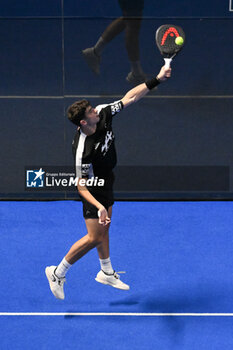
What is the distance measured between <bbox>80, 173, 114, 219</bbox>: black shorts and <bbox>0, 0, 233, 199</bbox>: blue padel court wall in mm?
3124

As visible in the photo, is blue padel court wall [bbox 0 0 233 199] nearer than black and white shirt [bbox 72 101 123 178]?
No

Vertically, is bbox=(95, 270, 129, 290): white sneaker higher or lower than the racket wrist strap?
lower

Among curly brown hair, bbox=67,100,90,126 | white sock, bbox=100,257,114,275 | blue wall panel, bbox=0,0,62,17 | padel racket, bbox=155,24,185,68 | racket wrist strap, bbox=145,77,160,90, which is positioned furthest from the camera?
blue wall panel, bbox=0,0,62,17

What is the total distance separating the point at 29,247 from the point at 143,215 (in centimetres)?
186

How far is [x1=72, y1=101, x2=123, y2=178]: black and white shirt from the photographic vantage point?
5.51m

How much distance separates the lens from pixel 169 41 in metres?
5.90

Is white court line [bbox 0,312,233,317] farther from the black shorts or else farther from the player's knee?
the black shorts

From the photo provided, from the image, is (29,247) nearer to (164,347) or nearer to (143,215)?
(143,215)

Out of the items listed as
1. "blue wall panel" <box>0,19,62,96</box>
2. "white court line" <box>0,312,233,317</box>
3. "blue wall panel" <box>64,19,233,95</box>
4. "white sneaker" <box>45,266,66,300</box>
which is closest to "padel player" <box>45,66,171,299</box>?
"white sneaker" <box>45,266,66,300</box>

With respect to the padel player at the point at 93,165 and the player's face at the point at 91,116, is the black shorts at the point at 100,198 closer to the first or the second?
the padel player at the point at 93,165

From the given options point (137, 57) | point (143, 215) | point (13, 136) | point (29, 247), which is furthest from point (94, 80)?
point (29, 247)

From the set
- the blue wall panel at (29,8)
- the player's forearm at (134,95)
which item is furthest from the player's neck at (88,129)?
the blue wall panel at (29,8)

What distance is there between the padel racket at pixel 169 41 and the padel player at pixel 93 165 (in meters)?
0.28

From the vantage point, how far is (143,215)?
840cm
